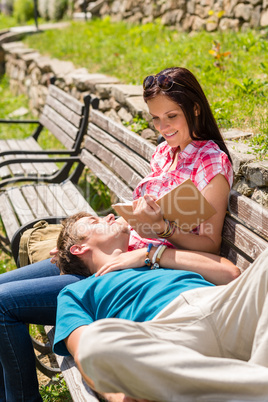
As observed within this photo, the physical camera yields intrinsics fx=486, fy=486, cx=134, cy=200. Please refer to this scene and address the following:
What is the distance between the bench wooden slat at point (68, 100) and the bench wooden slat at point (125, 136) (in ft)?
1.11

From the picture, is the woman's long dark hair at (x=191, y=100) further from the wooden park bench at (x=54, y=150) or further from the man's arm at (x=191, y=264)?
the wooden park bench at (x=54, y=150)

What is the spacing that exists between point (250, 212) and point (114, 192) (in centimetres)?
160

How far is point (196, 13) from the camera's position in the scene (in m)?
6.85

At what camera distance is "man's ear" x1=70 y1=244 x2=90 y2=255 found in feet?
7.72

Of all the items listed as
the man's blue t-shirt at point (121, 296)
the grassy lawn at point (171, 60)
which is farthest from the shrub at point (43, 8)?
the man's blue t-shirt at point (121, 296)

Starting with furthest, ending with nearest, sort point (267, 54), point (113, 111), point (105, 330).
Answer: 1. point (113, 111)
2. point (267, 54)
3. point (105, 330)

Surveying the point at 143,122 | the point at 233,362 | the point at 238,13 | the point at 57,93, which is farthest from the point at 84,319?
the point at 238,13

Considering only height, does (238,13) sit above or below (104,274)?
above

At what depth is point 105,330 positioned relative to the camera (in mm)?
1510

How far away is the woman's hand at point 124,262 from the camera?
2199 millimetres

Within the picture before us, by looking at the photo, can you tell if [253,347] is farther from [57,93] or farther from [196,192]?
[57,93]

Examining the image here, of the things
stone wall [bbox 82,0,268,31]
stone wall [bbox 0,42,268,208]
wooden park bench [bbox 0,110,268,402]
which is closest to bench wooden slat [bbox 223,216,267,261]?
wooden park bench [bbox 0,110,268,402]

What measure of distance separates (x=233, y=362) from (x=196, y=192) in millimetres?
816

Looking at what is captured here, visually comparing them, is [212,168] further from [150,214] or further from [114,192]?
[114,192]
